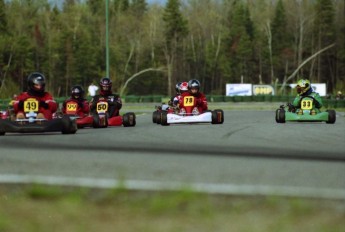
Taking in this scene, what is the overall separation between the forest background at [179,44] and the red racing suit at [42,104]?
66477mm

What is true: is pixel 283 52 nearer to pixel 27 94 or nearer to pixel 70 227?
pixel 27 94

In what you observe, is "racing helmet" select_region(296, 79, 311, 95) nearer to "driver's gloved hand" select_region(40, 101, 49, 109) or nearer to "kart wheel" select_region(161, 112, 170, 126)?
"kart wheel" select_region(161, 112, 170, 126)

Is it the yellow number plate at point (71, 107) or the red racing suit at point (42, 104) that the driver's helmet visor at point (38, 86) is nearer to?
the red racing suit at point (42, 104)

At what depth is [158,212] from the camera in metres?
4.43

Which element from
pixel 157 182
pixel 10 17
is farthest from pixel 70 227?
pixel 10 17

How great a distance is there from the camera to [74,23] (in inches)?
3383

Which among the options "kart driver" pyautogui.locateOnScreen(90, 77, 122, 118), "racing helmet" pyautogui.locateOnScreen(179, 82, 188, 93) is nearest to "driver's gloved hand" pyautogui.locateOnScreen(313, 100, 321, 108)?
"racing helmet" pyautogui.locateOnScreen(179, 82, 188, 93)

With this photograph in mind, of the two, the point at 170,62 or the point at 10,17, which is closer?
the point at 10,17

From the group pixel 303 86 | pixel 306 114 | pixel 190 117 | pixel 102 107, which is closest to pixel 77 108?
pixel 102 107

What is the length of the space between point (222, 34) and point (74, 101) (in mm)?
76994

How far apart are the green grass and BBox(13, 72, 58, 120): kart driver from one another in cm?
855

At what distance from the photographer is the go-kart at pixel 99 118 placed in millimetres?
15969

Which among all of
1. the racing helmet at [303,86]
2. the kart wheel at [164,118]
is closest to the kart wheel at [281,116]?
the racing helmet at [303,86]

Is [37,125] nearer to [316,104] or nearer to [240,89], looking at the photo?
[316,104]
